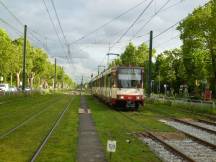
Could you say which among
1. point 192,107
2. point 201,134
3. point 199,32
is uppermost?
point 199,32

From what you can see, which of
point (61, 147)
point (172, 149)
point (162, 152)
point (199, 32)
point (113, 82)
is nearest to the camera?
point (162, 152)

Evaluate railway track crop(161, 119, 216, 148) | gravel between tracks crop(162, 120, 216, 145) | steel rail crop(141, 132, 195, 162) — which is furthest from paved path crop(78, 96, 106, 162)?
gravel between tracks crop(162, 120, 216, 145)

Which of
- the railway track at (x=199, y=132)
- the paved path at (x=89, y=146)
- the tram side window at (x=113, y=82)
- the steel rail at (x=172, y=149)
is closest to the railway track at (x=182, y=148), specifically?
the steel rail at (x=172, y=149)

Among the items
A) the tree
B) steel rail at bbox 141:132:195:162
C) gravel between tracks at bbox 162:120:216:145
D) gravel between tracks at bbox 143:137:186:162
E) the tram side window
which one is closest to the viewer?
steel rail at bbox 141:132:195:162

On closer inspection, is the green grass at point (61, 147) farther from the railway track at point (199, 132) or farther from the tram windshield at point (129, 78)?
the tram windshield at point (129, 78)

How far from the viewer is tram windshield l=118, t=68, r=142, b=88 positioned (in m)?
37.6

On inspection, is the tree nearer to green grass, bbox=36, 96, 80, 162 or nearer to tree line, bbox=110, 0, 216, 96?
tree line, bbox=110, 0, 216, 96

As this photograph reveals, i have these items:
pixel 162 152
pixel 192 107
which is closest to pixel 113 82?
pixel 192 107

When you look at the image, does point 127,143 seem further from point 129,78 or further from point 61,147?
point 129,78

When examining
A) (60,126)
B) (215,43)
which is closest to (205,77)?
(215,43)

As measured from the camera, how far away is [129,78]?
37.7m

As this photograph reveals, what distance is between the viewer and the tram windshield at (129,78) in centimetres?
3756

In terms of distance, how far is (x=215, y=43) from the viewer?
179ft

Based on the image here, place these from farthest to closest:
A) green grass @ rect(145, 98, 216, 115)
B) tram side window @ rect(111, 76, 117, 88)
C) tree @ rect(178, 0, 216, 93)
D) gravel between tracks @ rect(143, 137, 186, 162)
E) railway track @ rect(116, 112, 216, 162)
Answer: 1. tree @ rect(178, 0, 216, 93)
2. green grass @ rect(145, 98, 216, 115)
3. tram side window @ rect(111, 76, 117, 88)
4. railway track @ rect(116, 112, 216, 162)
5. gravel between tracks @ rect(143, 137, 186, 162)
